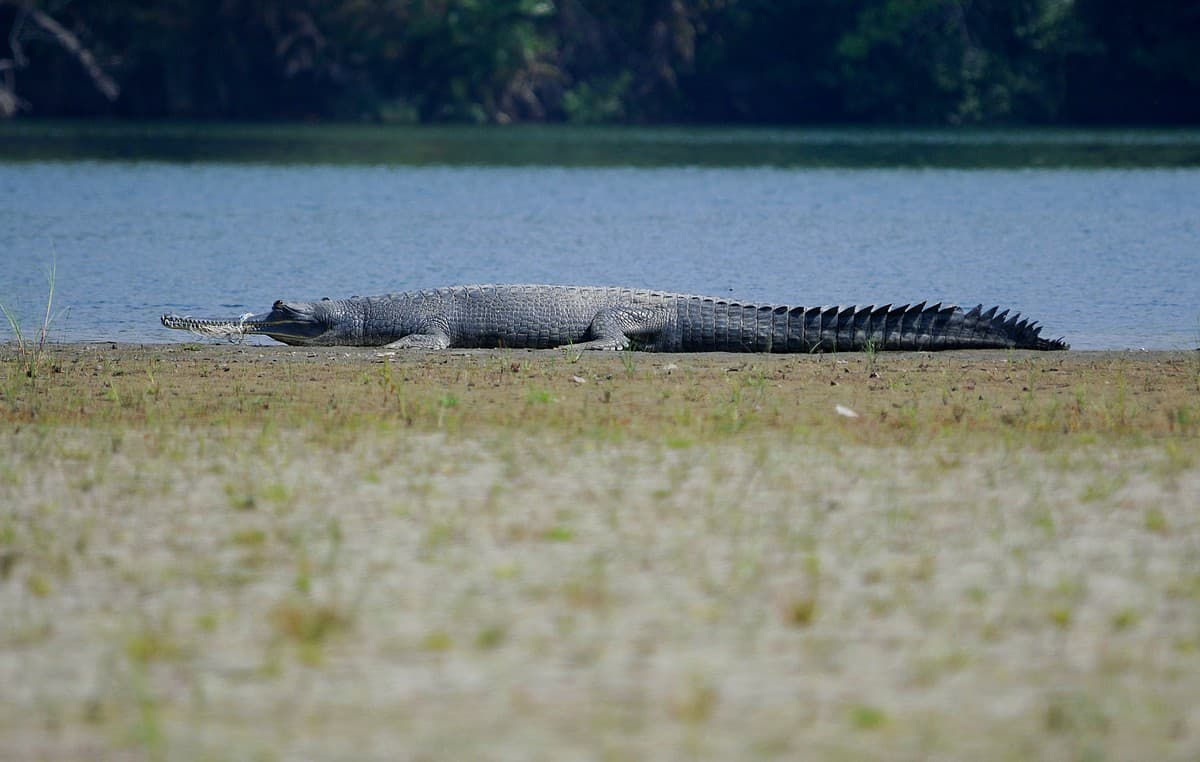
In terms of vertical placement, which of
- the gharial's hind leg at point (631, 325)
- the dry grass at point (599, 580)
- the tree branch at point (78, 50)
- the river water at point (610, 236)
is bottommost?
the dry grass at point (599, 580)

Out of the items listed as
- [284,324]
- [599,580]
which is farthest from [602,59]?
[599,580]

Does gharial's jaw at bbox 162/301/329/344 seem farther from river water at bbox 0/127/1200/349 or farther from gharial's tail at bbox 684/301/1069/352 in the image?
gharial's tail at bbox 684/301/1069/352

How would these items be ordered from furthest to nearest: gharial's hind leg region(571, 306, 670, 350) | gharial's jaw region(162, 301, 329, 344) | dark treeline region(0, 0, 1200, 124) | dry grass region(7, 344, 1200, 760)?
dark treeline region(0, 0, 1200, 124)
gharial's jaw region(162, 301, 329, 344)
gharial's hind leg region(571, 306, 670, 350)
dry grass region(7, 344, 1200, 760)

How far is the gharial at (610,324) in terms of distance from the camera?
38.8 ft

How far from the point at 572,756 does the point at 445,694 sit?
525mm

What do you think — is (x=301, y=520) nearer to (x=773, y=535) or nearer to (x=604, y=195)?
(x=773, y=535)

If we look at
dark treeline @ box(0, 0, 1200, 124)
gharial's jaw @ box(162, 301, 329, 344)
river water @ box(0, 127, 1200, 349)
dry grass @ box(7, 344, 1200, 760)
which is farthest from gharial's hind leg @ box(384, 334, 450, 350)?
dark treeline @ box(0, 0, 1200, 124)

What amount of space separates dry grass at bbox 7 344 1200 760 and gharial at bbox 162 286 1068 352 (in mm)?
3042

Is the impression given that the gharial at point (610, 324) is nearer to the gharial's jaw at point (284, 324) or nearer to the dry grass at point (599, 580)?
the gharial's jaw at point (284, 324)

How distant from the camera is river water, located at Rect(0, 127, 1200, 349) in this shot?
1543cm

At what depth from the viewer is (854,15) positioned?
6912 cm

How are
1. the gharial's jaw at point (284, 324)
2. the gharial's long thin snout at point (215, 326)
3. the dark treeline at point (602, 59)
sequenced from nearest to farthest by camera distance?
1. the gharial's long thin snout at point (215, 326)
2. the gharial's jaw at point (284, 324)
3. the dark treeline at point (602, 59)

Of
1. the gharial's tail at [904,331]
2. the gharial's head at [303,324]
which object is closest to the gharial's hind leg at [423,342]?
the gharial's head at [303,324]

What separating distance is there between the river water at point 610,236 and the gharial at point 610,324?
1034mm
